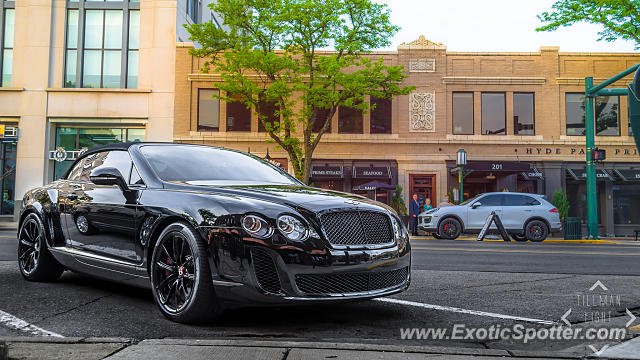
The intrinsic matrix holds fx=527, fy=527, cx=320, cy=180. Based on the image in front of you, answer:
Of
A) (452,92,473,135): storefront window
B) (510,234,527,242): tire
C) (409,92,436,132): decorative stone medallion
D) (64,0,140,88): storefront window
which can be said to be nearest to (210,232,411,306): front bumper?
(510,234,527,242): tire

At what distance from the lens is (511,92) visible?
1049 inches

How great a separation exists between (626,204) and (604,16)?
388 inches

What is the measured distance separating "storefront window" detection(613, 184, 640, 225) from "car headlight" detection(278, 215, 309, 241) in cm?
2707

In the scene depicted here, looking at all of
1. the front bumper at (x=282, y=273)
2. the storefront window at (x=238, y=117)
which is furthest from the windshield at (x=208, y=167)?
the storefront window at (x=238, y=117)

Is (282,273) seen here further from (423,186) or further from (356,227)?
(423,186)

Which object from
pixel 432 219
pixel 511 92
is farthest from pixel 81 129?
pixel 511 92

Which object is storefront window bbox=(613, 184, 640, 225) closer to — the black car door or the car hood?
the car hood

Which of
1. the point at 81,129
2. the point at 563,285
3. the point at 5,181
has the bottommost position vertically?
the point at 563,285

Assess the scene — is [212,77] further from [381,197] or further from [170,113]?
[381,197]

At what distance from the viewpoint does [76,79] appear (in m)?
26.9

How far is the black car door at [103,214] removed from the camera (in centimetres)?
432

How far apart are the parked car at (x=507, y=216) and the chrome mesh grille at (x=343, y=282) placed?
569 inches

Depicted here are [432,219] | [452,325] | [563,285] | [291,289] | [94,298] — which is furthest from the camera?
[432,219]

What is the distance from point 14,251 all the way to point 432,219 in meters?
12.8
